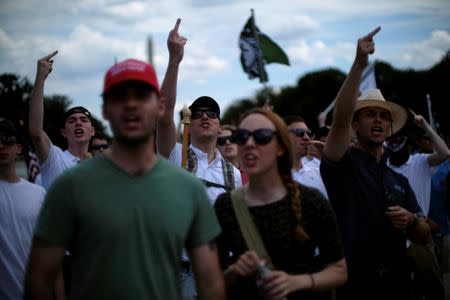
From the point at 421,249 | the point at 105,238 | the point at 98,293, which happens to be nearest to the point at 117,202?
the point at 105,238

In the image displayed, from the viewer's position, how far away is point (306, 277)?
2.98 meters

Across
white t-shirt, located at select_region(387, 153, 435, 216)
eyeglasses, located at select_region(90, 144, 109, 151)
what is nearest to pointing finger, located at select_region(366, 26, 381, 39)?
white t-shirt, located at select_region(387, 153, 435, 216)

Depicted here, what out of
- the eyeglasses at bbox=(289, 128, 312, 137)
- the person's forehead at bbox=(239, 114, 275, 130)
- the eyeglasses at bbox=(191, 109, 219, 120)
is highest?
the eyeglasses at bbox=(191, 109, 219, 120)

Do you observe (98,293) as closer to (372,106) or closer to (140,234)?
(140,234)

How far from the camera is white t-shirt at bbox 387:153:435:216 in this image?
21.1ft

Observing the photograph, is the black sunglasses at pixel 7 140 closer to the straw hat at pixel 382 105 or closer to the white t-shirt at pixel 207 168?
the white t-shirt at pixel 207 168

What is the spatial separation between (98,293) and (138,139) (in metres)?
0.76

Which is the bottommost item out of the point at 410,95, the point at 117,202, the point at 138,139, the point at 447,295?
the point at 447,295

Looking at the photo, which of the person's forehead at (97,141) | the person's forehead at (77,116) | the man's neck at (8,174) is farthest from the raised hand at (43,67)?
the person's forehead at (97,141)

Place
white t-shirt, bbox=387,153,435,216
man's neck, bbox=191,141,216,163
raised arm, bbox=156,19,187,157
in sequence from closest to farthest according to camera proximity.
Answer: raised arm, bbox=156,19,187,157 → man's neck, bbox=191,141,216,163 → white t-shirt, bbox=387,153,435,216

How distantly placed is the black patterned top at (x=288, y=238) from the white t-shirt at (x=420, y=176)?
12.0 ft

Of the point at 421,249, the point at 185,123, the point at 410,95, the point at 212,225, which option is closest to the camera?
the point at 212,225

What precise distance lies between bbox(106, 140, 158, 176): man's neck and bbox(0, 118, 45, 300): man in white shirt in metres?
2.13

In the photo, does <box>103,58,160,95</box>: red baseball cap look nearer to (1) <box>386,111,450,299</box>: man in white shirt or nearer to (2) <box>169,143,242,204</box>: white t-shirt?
(2) <box>169,143,242,204</box>: white t-shirt
